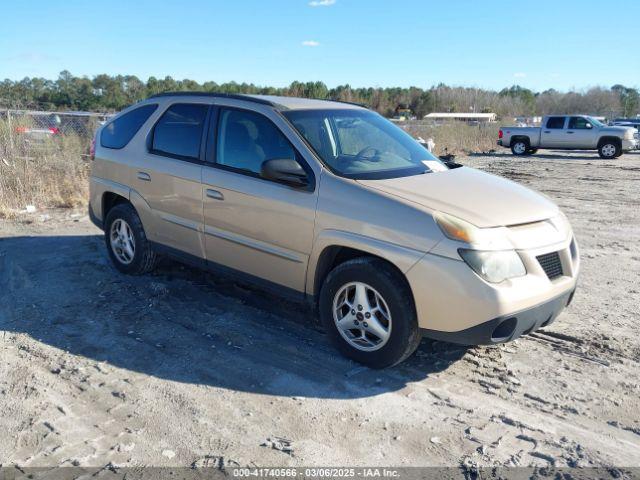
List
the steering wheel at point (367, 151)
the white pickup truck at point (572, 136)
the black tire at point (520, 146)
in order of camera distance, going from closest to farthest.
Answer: the steering wheel at point (367, 151) < the white pickup truck at point (572, 136) < the black tire at point (520, 146)

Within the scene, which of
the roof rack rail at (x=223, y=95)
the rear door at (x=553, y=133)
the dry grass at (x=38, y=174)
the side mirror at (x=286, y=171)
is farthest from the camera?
the rear door at (x=553, y=133)

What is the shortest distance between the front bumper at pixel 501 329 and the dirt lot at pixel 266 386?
386mm

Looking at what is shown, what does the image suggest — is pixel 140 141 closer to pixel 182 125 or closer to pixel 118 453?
pixel 182 125

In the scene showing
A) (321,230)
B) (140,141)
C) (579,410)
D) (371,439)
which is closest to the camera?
(371,439)

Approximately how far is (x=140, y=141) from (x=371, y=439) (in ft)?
12.6

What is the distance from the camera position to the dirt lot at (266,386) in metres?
3.07

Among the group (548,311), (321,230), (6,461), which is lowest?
(6,461)

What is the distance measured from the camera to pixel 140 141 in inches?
219

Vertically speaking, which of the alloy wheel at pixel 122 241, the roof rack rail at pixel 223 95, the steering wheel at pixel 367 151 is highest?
the roof rack rail at pixel 223 95

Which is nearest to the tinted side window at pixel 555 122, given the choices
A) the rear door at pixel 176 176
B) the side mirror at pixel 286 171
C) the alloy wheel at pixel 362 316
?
the rear door at pixel 176 176

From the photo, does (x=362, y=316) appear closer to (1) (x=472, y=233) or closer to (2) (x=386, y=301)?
(2) (x=386, y=301)

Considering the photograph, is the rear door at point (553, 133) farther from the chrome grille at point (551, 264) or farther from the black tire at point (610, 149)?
the chrome grille at point (551, 264)

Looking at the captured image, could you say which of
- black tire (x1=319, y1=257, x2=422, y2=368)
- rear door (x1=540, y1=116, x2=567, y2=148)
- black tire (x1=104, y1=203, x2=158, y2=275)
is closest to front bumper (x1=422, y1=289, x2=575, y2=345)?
black tire (x1=319, y1=257, x2=422, y2=368)

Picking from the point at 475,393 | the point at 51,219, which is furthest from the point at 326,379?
the point at 51,219
